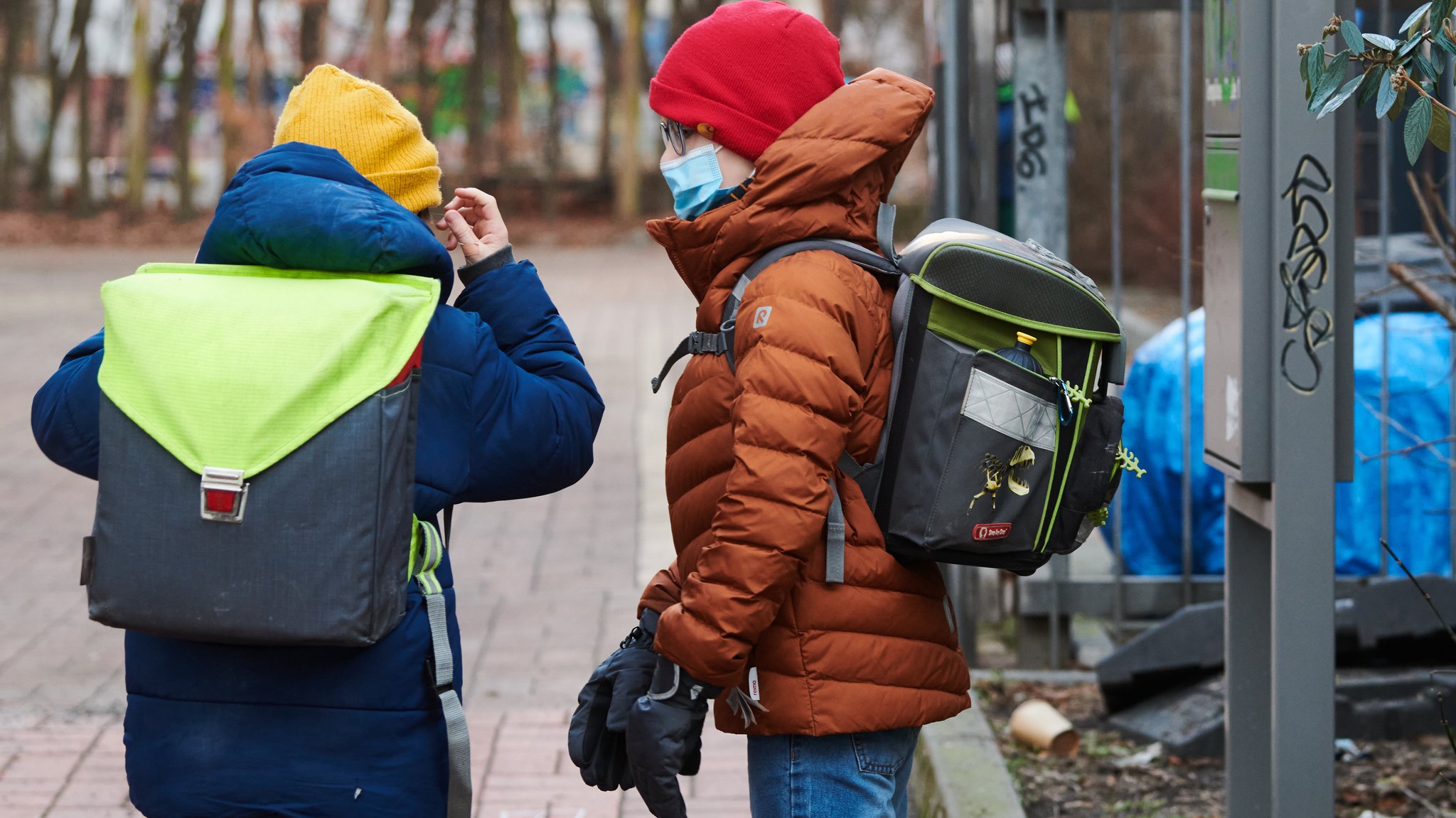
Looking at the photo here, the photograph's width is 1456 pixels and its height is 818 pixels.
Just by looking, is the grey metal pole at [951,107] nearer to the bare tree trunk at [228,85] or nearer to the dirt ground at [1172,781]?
the dirt ground at [1172,781]

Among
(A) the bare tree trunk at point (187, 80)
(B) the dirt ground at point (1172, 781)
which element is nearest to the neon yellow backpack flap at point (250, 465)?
(B) the dirt ground at point (1172, 781)

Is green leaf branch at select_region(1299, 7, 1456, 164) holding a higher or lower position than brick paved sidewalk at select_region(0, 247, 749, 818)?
higher

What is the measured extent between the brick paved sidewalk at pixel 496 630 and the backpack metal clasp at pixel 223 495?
2.21 m

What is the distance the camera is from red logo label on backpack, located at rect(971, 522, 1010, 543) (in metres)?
2.44

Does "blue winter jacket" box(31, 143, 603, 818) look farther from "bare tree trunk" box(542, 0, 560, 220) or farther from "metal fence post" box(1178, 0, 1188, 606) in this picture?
"bare tree trunk" box(542, 0, 560, 220)

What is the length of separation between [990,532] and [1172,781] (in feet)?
7.19

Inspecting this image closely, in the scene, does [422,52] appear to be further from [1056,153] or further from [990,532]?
[990,532]

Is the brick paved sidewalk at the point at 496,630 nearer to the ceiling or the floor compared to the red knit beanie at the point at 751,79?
nearer to the floor

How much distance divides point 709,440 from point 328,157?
2.25ft

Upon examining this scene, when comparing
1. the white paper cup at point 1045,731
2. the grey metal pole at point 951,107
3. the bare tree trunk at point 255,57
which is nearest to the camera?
the white paper cup at point 1045,731

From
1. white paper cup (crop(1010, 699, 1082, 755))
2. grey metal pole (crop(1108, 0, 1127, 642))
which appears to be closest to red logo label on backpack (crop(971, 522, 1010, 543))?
white paper cup (crop(1010, 699, 1082, 755))

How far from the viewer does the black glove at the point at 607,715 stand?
2580 millimetres

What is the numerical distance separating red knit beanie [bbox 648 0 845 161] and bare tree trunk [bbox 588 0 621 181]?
3363cm

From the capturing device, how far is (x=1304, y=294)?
3.08 metres
